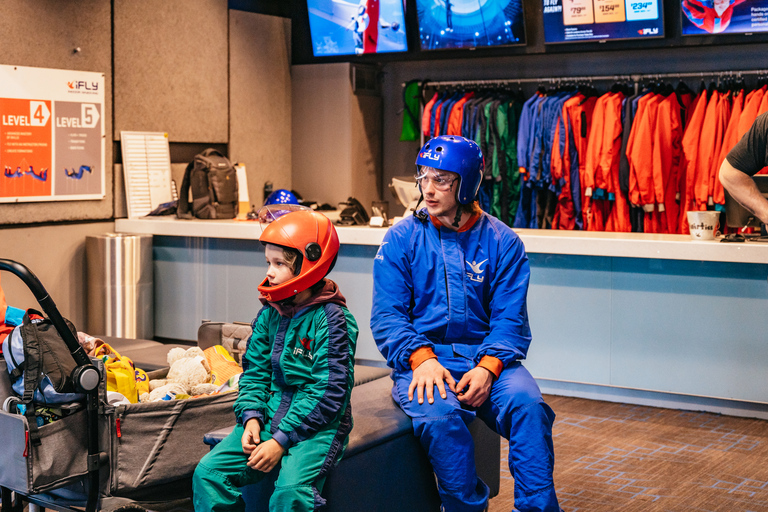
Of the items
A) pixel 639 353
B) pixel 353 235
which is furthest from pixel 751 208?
pixel 353 235

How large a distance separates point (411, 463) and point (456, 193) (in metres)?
0.93

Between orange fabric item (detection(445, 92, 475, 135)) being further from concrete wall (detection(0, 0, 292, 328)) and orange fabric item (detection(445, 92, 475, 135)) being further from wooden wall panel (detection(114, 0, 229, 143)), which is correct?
wooden wall panel (detection(114, 0, 229, 143))

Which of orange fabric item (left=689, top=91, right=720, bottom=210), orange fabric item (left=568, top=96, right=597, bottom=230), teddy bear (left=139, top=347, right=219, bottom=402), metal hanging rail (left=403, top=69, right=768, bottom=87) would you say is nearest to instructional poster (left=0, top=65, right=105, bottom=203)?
teddy bear (left=139, top=347, right=219, bottom=402)

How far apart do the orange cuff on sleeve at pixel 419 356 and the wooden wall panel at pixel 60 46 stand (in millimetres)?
3519

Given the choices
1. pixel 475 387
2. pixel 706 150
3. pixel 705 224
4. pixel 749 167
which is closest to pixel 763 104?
pixel 706 150

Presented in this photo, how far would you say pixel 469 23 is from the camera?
6680 mm

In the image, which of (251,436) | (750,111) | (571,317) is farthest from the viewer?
(750,111)

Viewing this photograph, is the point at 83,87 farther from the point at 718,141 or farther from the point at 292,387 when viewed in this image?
the point at 718,141

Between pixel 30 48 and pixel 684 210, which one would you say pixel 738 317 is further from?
pixel 30 48

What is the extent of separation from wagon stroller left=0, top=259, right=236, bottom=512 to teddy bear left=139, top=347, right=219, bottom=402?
295 millimetres

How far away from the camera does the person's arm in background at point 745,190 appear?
3.27 m

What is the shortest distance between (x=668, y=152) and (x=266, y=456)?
4852 millimetres

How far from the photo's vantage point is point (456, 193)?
9.55 ft

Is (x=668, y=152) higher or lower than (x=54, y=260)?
higher
